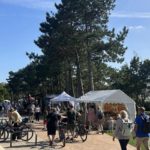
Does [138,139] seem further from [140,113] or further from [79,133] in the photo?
[79,133]

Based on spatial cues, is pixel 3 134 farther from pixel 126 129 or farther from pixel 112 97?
pixel 112 97

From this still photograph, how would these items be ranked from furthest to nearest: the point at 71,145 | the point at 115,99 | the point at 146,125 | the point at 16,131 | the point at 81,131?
the point at 115,99 → the point at 81,131 → the point at 16,131 → the point at 71,145 → the point at 146,125

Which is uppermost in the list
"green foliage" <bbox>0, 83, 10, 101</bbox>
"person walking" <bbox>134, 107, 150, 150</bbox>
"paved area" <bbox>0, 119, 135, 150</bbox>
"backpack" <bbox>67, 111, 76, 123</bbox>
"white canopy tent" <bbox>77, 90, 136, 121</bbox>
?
"green foliage" <bbox>0, 83, 10, 101</bbox>

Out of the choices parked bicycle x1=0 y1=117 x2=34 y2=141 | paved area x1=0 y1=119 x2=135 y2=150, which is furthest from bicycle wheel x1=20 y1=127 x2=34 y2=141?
paved area x1=0 y1=119 x2=135 y2=150

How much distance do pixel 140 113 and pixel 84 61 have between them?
4079 centimetres

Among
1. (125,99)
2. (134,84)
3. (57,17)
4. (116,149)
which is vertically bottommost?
(116,149)

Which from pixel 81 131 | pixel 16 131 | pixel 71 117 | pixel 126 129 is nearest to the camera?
pixel 126 129

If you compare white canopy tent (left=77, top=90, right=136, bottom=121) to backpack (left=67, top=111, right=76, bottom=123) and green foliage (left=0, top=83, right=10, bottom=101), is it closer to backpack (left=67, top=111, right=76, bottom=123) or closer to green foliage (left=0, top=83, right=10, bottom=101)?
backpack (left=67, top=111, right=76, bottom=123)

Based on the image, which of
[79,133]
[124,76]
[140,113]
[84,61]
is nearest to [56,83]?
[124,76]

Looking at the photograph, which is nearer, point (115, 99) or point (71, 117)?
point (71, 117)

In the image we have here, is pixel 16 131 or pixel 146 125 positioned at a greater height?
pixel 16 131

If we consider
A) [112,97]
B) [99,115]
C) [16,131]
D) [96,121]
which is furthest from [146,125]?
[112,97]

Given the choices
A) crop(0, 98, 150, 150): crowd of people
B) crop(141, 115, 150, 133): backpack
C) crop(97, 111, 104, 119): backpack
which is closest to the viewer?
crop(141, 115, 150, 133): backpack

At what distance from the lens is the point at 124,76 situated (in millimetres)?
76875
